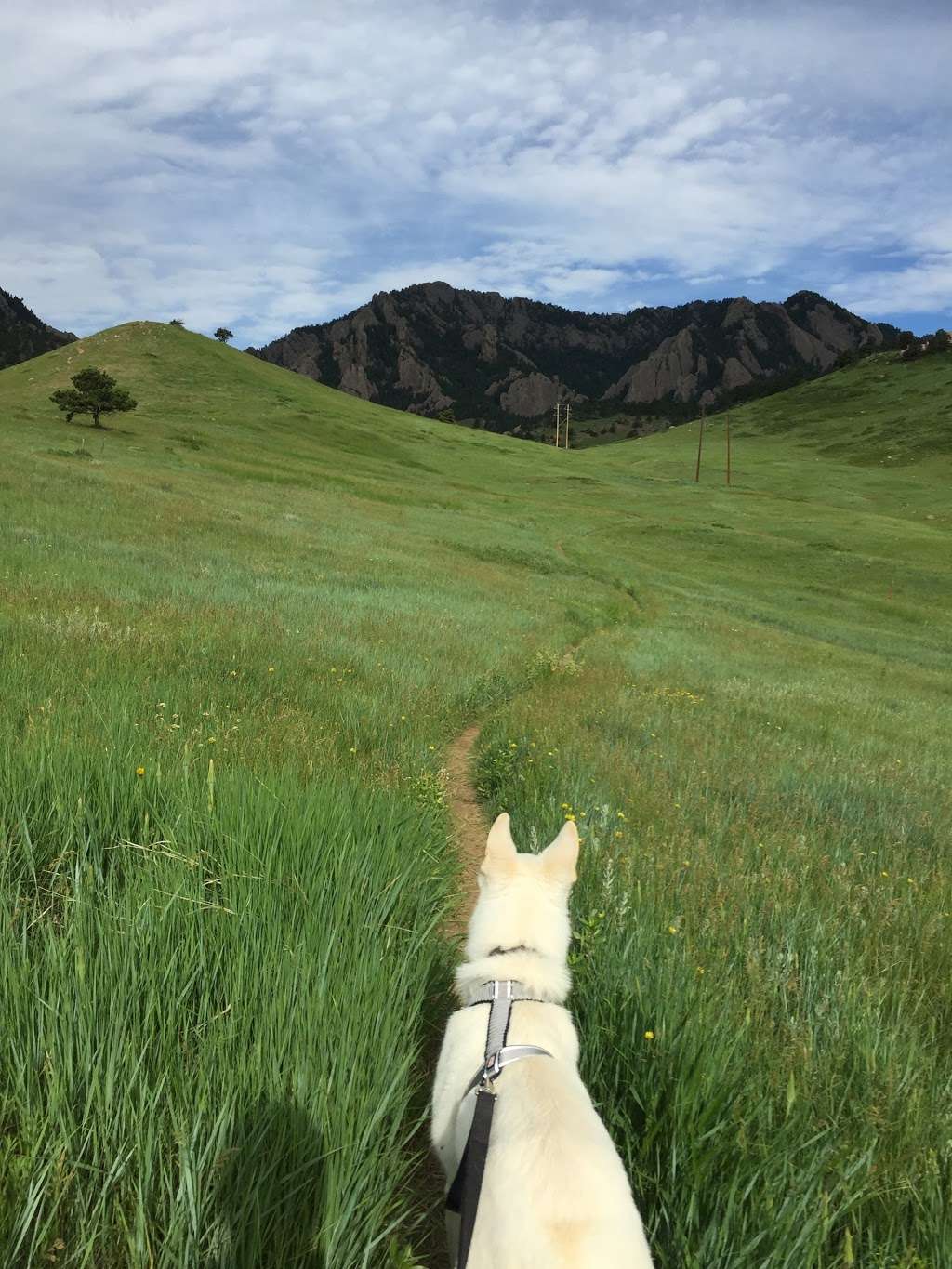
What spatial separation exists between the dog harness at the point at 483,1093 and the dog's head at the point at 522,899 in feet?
0.63

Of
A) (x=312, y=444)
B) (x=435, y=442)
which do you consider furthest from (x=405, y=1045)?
(x=435, y=442)

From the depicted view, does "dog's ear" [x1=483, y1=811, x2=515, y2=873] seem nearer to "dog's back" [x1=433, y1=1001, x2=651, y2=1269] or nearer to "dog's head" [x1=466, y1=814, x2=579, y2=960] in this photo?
"dog's head" [x1=466, y1=814, x2=579, y2=960]

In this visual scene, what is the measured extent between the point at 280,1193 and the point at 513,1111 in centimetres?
68

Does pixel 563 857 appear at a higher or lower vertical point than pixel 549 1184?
higher

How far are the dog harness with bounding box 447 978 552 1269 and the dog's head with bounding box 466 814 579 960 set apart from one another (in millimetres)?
191

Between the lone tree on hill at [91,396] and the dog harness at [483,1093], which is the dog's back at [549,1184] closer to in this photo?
the dog harness at [483,1093]

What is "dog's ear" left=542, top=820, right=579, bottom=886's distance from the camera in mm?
3002

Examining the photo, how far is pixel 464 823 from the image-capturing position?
6762 mm

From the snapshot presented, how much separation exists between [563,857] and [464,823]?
12.7ft

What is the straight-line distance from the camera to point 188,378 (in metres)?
98.4

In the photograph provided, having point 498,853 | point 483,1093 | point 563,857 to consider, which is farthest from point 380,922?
point 483,1093

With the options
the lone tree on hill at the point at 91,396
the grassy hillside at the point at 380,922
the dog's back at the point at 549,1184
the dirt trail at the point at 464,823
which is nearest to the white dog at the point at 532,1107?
the dog's back at the point at 549,1184

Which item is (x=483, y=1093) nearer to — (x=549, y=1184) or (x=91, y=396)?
(x=549, y=1184)

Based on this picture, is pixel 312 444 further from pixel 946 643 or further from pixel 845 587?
pixel 946 643
